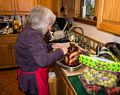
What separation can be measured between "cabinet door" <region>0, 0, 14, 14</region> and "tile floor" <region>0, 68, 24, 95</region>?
1.30m

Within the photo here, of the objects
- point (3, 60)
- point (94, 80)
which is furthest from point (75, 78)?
point (3, 60)

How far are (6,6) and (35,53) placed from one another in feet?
7.46

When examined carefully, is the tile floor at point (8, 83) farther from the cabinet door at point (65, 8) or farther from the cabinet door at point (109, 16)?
the cabinet door at point (109, 16)

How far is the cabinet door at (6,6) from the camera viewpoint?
2.94m

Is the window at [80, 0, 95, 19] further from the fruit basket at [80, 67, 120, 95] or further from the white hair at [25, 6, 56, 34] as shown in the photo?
the fruit basket at [80, 67, 120, 95]

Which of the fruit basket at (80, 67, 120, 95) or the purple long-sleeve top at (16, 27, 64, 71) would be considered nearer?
the fruit basket at (80, 67, 120, 95)

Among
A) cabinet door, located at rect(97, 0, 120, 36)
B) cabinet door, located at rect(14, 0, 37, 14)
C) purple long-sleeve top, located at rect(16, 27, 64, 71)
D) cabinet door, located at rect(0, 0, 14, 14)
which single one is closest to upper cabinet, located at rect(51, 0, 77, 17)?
cabinet door, located at rect(14, 0, 37, 14)

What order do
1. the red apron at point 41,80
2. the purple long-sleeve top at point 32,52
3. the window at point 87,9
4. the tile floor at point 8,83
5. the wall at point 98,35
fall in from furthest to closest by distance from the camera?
1. the tile floor at point 8,83
2. the window at point 87,9
3. the wall at point 98,35
4. the red apron at point 41,80
5. the purple long-sleeve top at point 32,52

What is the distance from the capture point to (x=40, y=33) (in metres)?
1.18

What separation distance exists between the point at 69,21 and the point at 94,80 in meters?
2.10

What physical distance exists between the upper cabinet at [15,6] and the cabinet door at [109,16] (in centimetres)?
242

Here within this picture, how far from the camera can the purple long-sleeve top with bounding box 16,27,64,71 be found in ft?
3.67

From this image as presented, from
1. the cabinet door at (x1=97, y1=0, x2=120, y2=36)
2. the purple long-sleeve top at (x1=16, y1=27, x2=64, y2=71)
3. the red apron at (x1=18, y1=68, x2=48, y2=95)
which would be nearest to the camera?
the cabinet door at (x1=97, y1=0, x2=120, y2=36)

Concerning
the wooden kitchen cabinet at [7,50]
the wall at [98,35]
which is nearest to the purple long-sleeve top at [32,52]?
the wall at [98,35]
